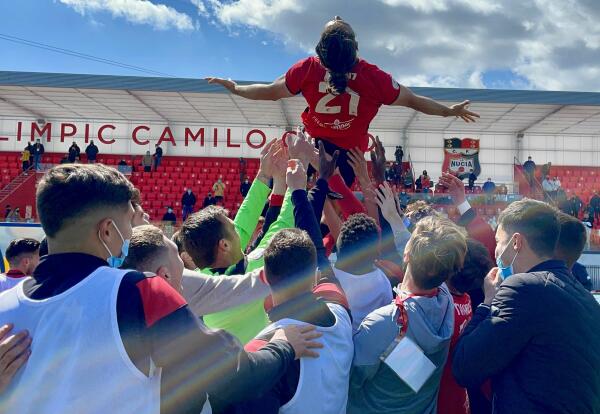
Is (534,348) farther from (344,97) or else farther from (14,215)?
(14,215)

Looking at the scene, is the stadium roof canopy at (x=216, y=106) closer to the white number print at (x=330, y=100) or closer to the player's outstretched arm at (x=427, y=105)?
the player's outstretched arm at (x=427, y=105)

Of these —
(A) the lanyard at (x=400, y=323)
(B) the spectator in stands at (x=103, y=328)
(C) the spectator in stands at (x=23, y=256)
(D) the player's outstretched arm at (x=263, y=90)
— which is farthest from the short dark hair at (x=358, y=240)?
(C) the spectator in stands at (x=23, y=256)

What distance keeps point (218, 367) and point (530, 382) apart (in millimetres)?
1307

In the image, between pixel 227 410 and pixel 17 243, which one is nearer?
pixel 227 410

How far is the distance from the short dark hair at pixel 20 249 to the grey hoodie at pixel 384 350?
3.41m

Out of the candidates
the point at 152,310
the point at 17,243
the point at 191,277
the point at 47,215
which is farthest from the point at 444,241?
the point at 17,243

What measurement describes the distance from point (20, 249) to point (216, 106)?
16969mm

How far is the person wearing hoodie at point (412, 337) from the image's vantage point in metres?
2.17

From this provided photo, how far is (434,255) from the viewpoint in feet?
7.42

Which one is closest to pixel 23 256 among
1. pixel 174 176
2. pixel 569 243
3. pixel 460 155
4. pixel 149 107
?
pixel 569 243

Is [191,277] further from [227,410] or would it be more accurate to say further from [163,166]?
[163,166]

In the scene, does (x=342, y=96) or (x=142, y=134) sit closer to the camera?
(x=342, y=96)

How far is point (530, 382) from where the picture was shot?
2062 mm

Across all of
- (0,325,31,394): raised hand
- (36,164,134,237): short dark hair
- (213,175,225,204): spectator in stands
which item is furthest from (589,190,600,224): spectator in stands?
(0,325,31,394): raised hand
